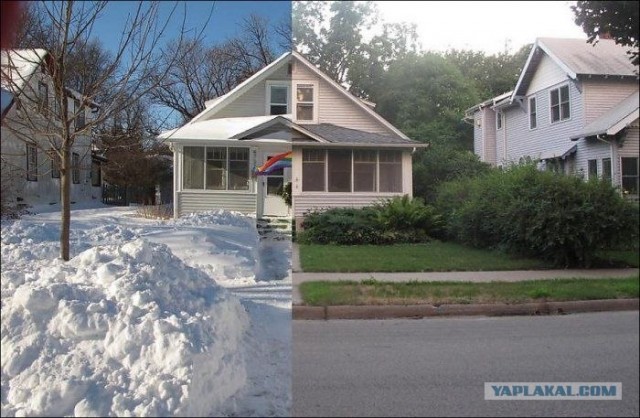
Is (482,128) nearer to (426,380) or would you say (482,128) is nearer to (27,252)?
(426,380)

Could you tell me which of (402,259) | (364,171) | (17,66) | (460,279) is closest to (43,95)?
(17,66)

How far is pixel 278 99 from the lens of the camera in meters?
2.38

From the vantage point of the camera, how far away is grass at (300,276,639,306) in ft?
6.61

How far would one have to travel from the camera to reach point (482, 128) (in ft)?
7.73

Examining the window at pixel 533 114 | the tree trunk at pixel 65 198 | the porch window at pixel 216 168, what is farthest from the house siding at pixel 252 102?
the window at pixel 533 114

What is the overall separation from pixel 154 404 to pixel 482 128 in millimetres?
1420

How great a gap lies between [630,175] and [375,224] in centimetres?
84

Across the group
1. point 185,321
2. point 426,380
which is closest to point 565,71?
point 426,380

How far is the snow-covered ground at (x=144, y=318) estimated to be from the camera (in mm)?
2055

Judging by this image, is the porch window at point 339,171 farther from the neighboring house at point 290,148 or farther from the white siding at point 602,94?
the white siding at point 602,94

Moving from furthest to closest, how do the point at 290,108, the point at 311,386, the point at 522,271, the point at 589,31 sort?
the point at 311,386, the point at 290,108, the point at 522,271, the point at 589,31

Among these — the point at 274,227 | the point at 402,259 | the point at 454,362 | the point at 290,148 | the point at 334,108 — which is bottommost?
the point at 454,362

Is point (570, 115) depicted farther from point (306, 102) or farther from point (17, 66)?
point (17, 66)

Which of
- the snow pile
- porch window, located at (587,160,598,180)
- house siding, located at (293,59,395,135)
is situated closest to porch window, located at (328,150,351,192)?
house siding, located at (293,59,395,135)
